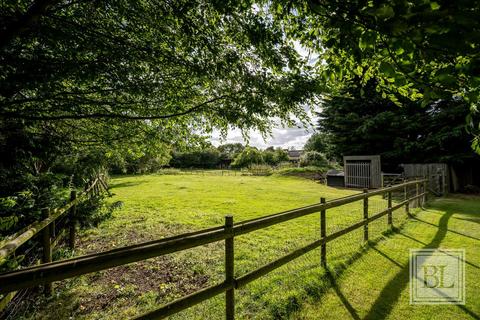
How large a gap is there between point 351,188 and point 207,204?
425 inches

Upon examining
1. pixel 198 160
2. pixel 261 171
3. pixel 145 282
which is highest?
pixel 198 160

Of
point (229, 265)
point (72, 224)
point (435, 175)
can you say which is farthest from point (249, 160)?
point (229, 265)

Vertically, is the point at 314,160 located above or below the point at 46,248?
above

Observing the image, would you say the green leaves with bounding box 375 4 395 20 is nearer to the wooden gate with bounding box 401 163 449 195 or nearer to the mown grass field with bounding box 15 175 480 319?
the mown grass field with bounding box 15 175 480 319

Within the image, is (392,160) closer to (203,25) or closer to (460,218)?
(460,218)

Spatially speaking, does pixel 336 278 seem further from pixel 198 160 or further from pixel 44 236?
pixel 198 160

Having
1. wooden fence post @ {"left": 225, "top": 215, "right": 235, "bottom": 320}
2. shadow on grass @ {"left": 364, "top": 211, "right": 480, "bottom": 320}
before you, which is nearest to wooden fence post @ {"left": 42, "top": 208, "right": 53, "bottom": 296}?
wooden fence post @ {"left": 225, "top": 215, "right": 235, "bottom": 320}

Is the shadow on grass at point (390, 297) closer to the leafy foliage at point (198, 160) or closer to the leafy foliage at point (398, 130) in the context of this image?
the leafy foliage at point (398, 130)

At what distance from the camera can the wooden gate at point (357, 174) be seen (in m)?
15.8

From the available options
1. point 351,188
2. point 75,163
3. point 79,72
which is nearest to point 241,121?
point 79,72

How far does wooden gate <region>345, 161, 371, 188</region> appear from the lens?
15.8 meters

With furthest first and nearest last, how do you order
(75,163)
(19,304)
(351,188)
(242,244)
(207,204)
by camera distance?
(351,188) < (207,204) < (75,163) < (242,244) < (19,304)

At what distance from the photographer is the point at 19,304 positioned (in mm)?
3047

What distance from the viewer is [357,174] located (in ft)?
53.6
